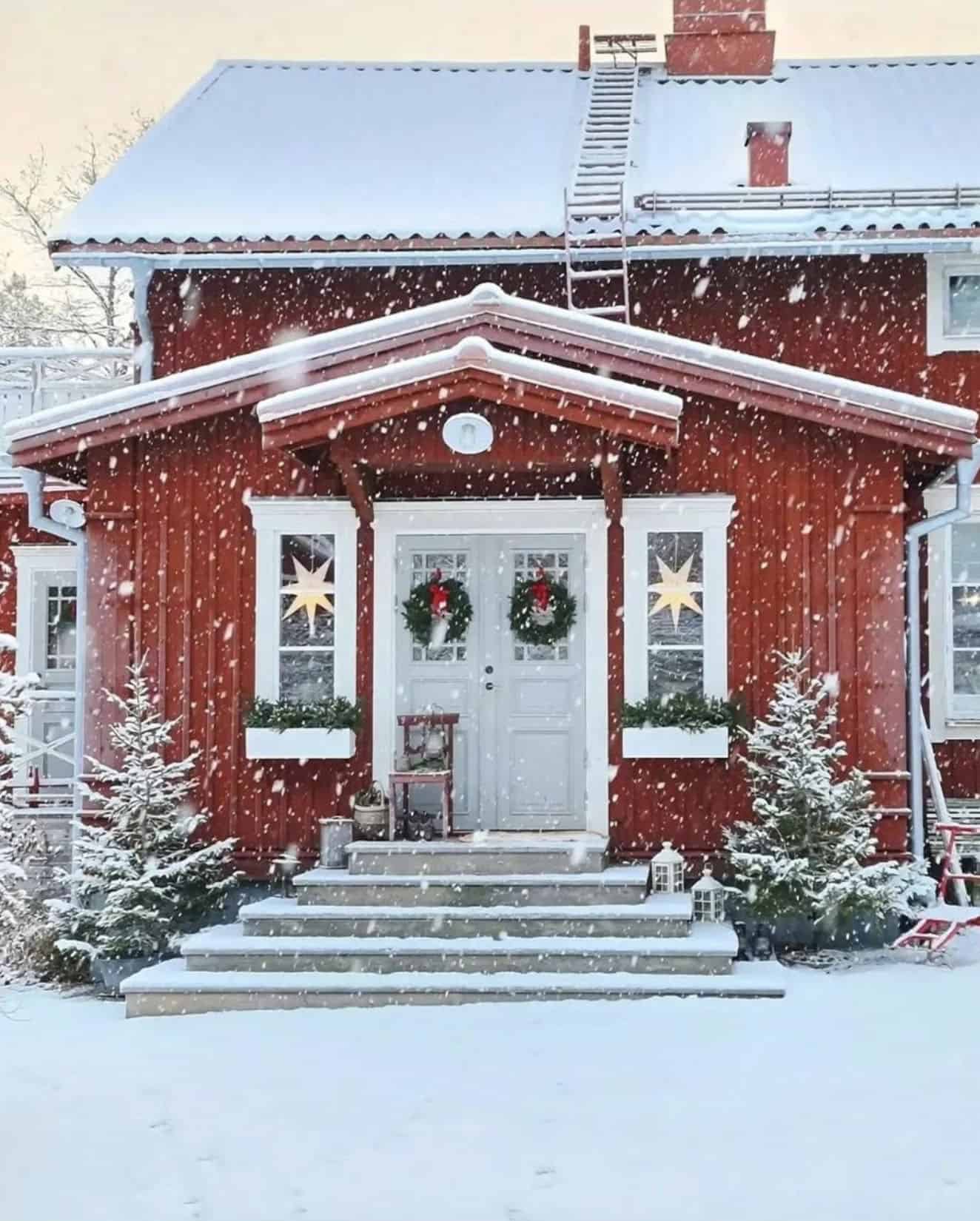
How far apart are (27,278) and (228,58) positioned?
11363 millimetres

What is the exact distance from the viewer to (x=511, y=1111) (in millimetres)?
6223

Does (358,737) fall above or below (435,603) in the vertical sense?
below

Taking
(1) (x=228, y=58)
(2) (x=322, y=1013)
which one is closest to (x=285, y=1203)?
(2) (x=322, y=1013)

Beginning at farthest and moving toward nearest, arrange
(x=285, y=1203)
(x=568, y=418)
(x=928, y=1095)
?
1. (x=568, y=418)
2. (x=928, y=1095)
3. (x=285, y=1203)

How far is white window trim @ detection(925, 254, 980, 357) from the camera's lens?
1139cm

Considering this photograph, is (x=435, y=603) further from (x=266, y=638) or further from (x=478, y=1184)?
(x=478, y=1184)

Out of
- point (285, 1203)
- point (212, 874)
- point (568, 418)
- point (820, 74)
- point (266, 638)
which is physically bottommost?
point (285, 1203)

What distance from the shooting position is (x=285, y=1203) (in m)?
5.34

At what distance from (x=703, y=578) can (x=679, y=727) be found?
0.98 m

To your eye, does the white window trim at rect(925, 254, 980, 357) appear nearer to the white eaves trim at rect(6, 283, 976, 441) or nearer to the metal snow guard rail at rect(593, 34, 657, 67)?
the white eaves trim at rect(6, 283, 976, 441)

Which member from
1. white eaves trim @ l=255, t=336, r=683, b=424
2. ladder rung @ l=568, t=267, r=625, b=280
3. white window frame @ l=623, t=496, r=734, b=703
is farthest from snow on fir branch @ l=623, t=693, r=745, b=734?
ladder rung @ l=568, t=267, r=625, b=280

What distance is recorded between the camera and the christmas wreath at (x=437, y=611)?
995 centimetres

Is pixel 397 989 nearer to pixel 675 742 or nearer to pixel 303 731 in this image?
pixel 303 731

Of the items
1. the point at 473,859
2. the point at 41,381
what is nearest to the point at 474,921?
the point at 473,859
